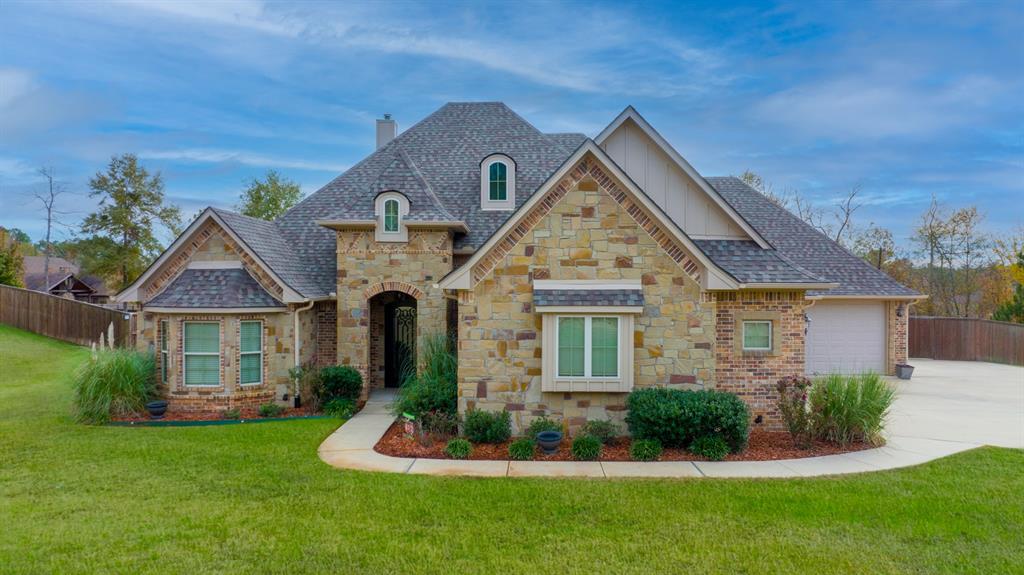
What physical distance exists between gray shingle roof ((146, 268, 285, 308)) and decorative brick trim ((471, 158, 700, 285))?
6.10 m

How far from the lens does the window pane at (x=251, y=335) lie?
43.0 feet

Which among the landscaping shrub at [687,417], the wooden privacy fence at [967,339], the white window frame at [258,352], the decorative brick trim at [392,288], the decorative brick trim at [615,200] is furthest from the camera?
the wooden privacy fence at [967,339]

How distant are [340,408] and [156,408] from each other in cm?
399

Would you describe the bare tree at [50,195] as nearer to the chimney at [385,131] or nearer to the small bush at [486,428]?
the chimney at [385,131]

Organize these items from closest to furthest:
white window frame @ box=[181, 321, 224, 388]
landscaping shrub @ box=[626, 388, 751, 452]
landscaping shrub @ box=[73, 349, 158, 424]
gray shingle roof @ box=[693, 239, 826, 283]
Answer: landscaping shrub @ box=[626, 388, 751, 452]
gray shingle roof @ box=[693, 239, 826, 283]
landscaping shrub @ box=[73, 349, 158, 424]
white window frame @ box=[181, 321, 224, 388]

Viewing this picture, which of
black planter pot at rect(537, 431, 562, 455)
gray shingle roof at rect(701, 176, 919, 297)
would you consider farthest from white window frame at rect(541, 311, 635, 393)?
gray shingle roof at rect(701, 176, 919, 297)

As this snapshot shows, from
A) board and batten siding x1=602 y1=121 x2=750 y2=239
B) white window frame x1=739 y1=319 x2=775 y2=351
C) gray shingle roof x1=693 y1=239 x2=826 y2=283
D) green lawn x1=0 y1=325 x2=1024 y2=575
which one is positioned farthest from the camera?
board and batten siding x1=602 y1=121 x2=750 y2=239

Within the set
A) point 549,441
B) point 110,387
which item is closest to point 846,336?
point 549,441

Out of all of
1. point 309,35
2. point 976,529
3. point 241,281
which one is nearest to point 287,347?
point 241,281

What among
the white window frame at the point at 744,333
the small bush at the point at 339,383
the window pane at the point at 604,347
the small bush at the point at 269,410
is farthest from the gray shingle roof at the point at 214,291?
the white window frame at the point at 744,333

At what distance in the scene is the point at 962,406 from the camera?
1392cm

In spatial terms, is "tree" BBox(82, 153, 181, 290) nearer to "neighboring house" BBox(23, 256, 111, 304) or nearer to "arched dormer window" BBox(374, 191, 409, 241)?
"neighboring house" BBox(23, 256, 111, 304)

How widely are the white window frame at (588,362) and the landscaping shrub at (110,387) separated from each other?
31.4ft

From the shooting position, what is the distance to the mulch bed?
31.3ft
